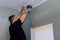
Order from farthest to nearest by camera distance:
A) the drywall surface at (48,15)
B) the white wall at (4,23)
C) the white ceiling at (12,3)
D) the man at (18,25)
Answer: the white wall at (4,23) < the white ceiling at (12,3) < the man at (18,25) < the drywall surface at (48,15)

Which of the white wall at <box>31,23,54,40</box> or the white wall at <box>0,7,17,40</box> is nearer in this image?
the white wall at <box>31,23,54,40</box>

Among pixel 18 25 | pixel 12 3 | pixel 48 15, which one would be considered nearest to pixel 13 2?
pixel 12 3

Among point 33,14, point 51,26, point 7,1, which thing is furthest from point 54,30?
point 7,1

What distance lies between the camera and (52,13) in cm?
210

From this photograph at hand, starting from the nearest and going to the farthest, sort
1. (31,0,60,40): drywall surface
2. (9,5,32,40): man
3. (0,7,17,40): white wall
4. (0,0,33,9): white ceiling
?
(31,0,60,40): drywall surface < (9,5,32,40): man < (0,0,33,9): white ceiling < (0,7,17,40): white wall

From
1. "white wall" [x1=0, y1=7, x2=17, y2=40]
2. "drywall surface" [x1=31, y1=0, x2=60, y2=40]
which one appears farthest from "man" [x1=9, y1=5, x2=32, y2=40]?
"white wall" [x1=0, y1=7, x2=17, y2=40]

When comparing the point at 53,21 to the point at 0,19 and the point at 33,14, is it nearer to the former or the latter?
the point at 33,14

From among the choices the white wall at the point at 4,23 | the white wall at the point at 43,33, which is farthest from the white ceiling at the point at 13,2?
the white wall at the point at 43,33

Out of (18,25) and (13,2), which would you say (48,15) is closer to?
(18,25)

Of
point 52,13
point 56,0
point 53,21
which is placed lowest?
point 53,21

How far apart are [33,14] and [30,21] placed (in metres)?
0.18

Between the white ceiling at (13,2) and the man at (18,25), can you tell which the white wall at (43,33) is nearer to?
the man at (18,25)

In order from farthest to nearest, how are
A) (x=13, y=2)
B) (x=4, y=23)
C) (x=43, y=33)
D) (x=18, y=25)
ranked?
(x=4, y=23), (x=13, y=2), (x=43, y=33), (x=18, y=25)

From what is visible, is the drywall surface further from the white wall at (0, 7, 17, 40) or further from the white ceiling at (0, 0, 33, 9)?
the white wall at (0, 7, 17, 40)
